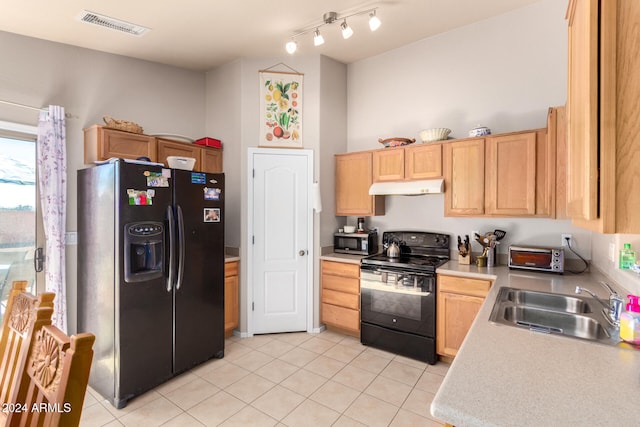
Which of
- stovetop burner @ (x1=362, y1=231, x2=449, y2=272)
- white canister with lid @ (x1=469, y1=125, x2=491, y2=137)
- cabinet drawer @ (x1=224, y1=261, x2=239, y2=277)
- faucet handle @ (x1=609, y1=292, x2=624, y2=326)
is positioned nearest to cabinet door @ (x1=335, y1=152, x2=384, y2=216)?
stovetop burner @ (x1=362, y1=231, x2=449, y2=272)

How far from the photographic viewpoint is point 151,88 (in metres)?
3.68

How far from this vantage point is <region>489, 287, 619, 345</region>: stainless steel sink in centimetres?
146

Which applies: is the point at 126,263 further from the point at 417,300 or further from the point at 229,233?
the point at 417,300

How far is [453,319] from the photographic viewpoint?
109 inches

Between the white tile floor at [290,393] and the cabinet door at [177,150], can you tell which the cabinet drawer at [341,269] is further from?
the cabinet door at [177,150]

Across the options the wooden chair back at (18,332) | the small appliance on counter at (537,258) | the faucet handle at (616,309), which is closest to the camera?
the wooden chair back at (18,332)

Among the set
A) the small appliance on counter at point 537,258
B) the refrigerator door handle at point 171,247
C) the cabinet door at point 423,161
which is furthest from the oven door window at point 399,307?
the refrigerator door handle at point 171,247

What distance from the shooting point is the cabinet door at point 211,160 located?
368 cm

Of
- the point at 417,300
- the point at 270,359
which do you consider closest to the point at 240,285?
the point at 270,359

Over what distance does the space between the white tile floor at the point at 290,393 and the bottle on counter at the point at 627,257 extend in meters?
1.46

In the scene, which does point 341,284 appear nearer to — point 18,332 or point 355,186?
point 355,186

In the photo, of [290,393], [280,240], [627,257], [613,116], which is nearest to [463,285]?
[627,257]

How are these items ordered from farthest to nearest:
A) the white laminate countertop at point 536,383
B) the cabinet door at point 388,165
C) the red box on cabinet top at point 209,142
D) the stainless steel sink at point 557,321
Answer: the red box on cabinet top at point 209,142 < the cabinet door at point 388,165 < the stainless steel sink at point 557,321 < the white laminate countertop at point 536,383

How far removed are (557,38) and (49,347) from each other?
3936mm
